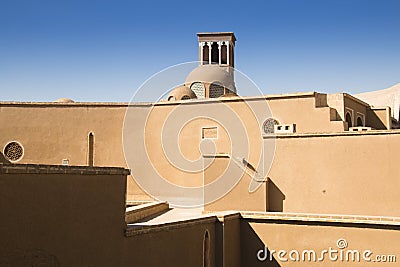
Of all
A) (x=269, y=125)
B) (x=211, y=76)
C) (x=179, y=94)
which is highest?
(x=211, y=76)

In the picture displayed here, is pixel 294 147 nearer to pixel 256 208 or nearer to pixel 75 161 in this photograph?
pixel 256 208

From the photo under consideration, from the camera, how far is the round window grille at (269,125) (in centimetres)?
1587

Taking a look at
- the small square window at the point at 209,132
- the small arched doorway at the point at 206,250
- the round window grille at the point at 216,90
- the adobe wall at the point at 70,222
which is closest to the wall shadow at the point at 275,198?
the small square window at the point at 209,132

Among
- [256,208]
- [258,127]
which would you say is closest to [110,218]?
[256,208]

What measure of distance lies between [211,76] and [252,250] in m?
13.3

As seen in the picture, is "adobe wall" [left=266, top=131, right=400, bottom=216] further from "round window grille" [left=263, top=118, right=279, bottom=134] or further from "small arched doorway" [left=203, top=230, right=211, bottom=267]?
"small arched doorway" [left=203, top=230, right=211, bottom=267]

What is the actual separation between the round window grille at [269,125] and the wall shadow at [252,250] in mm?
4923

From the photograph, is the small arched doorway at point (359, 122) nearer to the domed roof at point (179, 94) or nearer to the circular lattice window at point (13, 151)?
the domed roof at point (179, 94)

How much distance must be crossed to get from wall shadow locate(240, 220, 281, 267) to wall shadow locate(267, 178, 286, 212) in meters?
2.66

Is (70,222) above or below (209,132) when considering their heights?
below

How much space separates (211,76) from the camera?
925 inches

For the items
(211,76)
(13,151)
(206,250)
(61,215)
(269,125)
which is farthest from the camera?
(211,76)

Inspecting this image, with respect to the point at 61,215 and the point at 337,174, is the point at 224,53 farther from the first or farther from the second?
the point at 61,215

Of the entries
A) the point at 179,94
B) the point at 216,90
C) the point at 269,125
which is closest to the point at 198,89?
the point at 216,90
